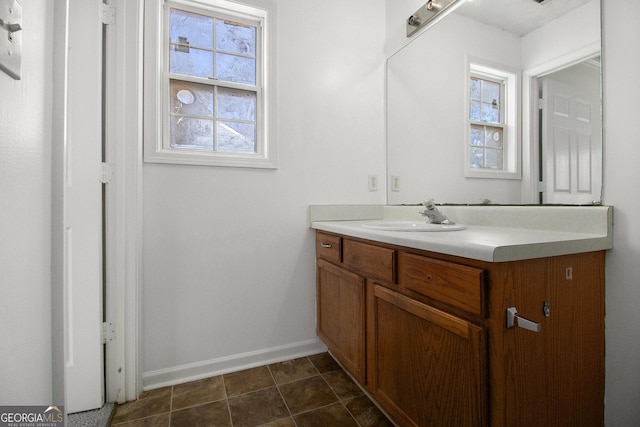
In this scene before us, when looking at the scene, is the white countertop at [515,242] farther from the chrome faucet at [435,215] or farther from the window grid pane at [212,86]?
the window grid pane at [212,86]

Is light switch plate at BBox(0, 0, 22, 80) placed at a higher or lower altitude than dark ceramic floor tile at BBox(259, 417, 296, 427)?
higher

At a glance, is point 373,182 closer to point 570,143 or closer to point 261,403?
point 570,143

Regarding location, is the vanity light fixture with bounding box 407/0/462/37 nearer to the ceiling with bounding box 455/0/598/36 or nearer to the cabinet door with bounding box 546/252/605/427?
the ceiling with bounding box 455/0/598/36

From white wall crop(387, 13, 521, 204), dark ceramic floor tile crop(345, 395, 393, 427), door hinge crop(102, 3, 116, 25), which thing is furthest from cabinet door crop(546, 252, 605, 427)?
door hinge crop(102, 3, 116, 25)

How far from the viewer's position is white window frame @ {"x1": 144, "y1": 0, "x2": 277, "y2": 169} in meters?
1.59

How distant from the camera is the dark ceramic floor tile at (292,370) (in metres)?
1.69

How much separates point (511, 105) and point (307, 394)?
1.75m

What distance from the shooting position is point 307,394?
154 centimetres

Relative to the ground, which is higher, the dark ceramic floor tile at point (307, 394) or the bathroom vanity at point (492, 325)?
the bathroom vanity at point (492, 325)

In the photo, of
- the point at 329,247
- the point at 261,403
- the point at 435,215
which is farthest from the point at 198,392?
the point at 435,215

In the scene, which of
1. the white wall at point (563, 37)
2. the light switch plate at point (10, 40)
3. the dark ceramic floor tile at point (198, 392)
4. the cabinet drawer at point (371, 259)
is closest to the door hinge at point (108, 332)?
the dark ceramic floor tile at point (198, 392)

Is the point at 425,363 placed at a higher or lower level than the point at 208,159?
lower

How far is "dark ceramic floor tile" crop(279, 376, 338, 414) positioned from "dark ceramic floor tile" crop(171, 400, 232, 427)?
0.30m

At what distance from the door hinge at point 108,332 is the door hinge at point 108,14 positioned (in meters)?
1.50
